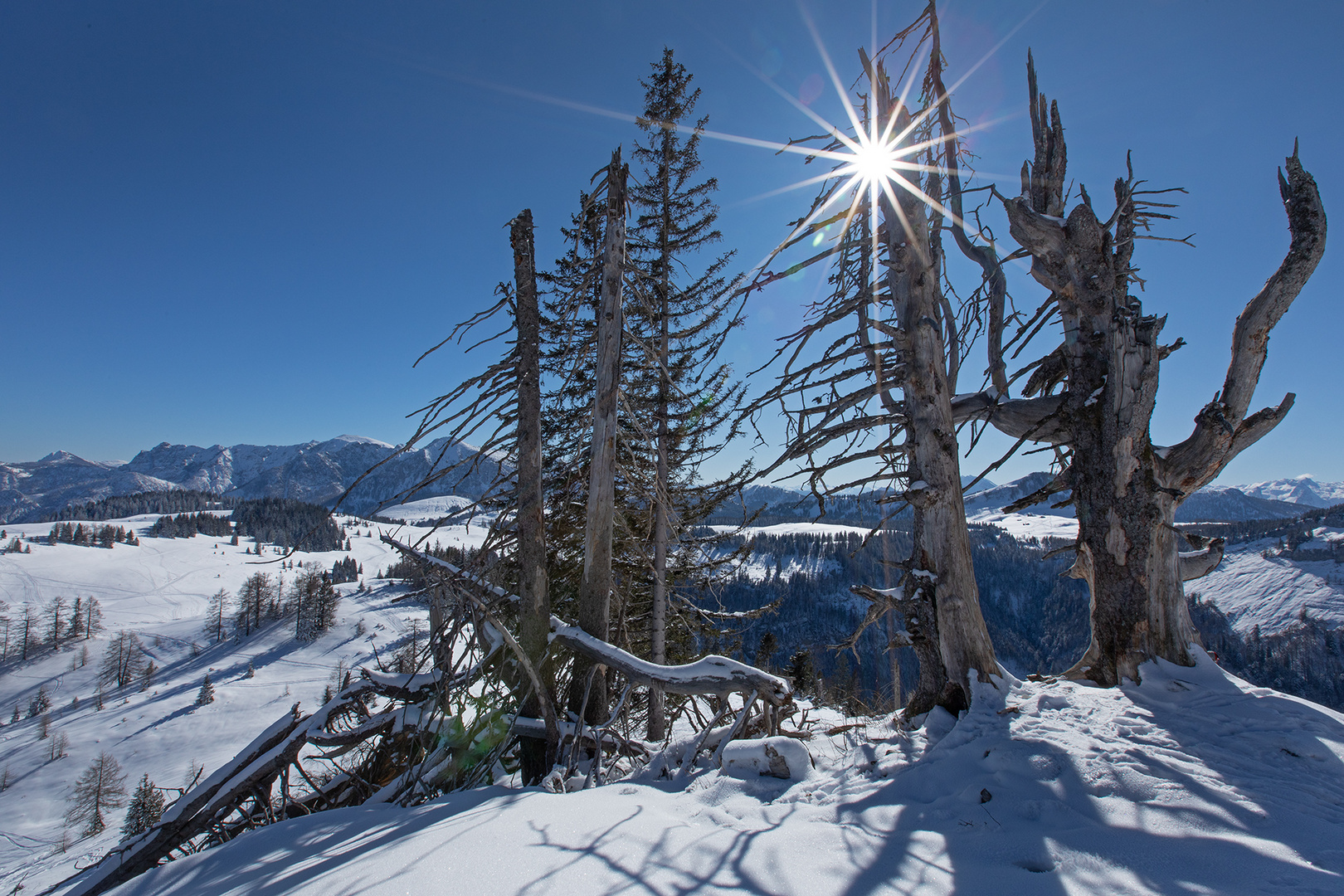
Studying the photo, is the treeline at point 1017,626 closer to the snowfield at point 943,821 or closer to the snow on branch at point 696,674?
the snow on branch at point 696,674

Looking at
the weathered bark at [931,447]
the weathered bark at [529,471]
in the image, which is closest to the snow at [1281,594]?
the weathered bark at [931,447]

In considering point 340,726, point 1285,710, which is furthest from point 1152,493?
point 340,726

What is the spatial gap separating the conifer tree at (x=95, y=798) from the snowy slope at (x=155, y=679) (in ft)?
5.87

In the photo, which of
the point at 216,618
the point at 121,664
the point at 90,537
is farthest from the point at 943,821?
the point at 90,537

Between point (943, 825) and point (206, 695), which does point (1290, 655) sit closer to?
point (943, 825)

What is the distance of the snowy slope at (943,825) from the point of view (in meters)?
2.02

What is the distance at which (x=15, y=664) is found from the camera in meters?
97.1

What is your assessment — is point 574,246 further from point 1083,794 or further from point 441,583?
point 1083,794

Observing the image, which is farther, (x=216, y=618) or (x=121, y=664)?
(x=216, y=618)

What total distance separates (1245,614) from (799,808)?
822 ft

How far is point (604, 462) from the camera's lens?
18.6 feet

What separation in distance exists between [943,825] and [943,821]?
6cm

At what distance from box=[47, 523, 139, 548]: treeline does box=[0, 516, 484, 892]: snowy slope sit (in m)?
5.58

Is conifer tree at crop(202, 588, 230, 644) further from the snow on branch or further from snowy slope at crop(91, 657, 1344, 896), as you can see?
snowy slope at crop(91, 657, 1344, 896)
